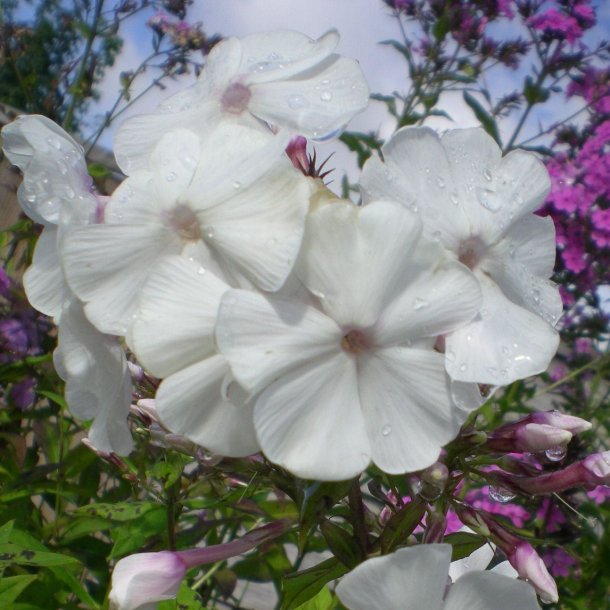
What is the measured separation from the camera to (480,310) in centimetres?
53

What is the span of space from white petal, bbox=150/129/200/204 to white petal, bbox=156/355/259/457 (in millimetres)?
122

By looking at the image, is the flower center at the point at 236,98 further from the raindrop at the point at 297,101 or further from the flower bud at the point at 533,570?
the flower bud at the point at 533,570

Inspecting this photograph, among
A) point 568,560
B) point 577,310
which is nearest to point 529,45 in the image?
point 577,310

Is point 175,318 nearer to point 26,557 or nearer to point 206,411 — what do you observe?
point 206,411

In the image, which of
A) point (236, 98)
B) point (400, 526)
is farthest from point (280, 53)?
point (400, 526)

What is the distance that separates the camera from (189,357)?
19.0 inches

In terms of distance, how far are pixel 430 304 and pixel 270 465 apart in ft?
0.72

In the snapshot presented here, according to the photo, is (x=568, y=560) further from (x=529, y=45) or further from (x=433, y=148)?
(x=529, y=45)

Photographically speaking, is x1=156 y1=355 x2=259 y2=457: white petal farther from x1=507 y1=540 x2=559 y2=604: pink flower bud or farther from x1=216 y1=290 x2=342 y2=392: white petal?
x1=507 y1=540 x2=559 y2=604: pink flower bud

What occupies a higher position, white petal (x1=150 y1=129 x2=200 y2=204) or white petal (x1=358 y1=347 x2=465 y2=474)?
white petal (x1=150 y1=129 x2=200 y2=204)

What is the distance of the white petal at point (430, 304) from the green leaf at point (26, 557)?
1.72 feet

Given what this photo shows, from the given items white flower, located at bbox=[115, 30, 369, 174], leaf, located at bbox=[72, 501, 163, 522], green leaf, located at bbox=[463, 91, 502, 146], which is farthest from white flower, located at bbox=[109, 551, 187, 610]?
green leaf, located at bbox=[463, 91, 502, 146]

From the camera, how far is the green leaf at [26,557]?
831 mm

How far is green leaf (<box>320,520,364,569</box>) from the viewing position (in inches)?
24.4
